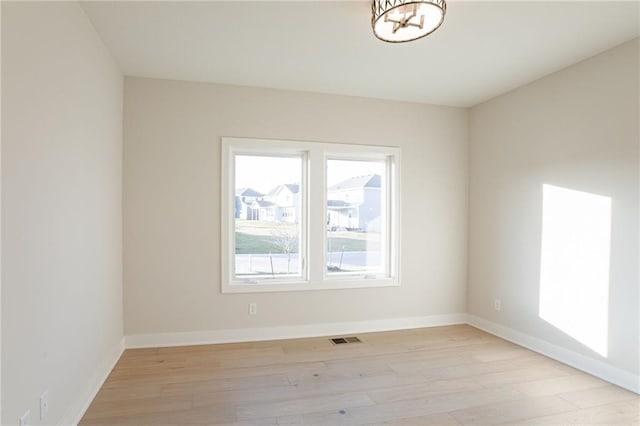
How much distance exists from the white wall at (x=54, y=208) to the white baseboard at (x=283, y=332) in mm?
531

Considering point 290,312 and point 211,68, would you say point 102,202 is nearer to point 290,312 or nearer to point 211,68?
point 211,68

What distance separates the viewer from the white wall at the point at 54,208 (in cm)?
151

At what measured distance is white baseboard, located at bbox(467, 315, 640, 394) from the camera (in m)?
2.60

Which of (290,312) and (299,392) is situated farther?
(290,312)

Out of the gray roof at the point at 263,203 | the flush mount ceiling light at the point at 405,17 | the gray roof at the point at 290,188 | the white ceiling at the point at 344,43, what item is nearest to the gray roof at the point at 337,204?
the gray roof at the point at 290,188

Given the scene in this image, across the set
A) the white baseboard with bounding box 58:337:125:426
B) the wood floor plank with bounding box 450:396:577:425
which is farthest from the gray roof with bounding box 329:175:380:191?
the white baseboard with bounding box 58:337:125:426

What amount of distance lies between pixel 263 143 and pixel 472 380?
2928mm

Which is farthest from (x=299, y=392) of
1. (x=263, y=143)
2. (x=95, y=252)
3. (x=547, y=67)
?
(x=547, y=67)

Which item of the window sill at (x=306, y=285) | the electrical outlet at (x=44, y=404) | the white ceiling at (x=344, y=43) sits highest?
the white ceiling at (x=344, y=43)

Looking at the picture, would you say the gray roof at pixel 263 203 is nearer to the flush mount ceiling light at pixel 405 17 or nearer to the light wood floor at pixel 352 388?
the light wood floor at pixel 352 388

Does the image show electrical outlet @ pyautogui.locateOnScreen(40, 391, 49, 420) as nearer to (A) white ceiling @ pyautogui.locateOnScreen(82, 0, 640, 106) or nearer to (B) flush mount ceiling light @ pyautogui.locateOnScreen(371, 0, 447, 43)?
(A) white ceiling @ pyautogui.locateOnScreen(82, 0, 640, 106)

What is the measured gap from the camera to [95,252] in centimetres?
253

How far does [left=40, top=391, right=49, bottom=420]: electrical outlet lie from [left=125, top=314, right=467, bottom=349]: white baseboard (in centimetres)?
158

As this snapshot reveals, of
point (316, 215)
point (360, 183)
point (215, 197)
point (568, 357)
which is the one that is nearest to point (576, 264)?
point (568, 357)
